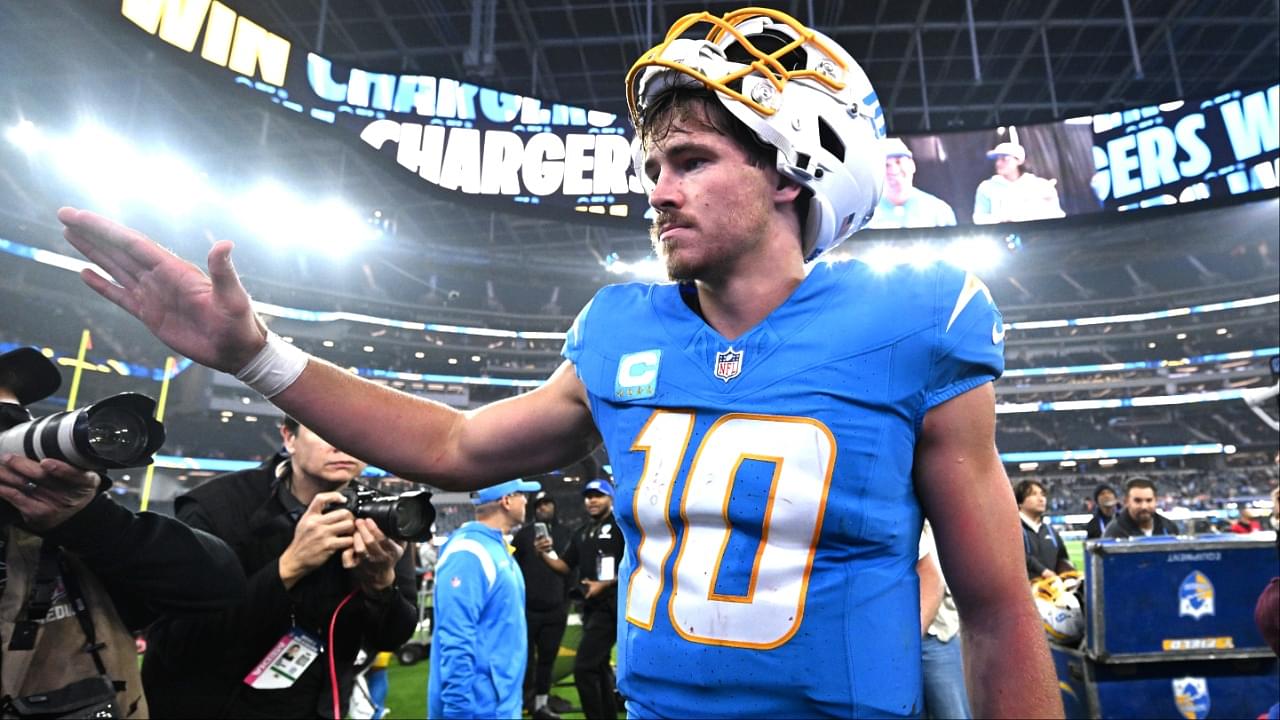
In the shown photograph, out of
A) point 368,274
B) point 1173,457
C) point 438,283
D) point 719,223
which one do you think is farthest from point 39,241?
point 1173,457

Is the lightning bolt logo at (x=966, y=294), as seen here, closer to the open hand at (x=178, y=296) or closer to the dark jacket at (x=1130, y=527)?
the open hand at (x=178, y=296)

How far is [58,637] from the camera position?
2.03 m

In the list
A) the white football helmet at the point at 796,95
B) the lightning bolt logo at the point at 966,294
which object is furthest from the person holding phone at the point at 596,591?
the lightning bolt logo at the point at 966,294

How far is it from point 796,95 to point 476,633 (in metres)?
3.84

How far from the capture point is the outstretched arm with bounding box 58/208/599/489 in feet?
4.29

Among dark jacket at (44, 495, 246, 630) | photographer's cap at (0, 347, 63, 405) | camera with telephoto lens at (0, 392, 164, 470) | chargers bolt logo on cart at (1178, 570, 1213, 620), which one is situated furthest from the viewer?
chargers bolt logo on cart at (1178, 570, 1213, 620)

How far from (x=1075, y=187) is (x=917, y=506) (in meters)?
10.7

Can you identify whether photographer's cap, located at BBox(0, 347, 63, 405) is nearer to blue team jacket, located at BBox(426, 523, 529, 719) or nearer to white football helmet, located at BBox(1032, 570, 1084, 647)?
blue team jacket, located at BBox(426, 523, 529, 719)

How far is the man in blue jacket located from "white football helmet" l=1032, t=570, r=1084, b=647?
3279mm

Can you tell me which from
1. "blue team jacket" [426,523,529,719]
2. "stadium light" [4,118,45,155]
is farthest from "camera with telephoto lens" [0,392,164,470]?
"stadium light" [4,118,45,155]

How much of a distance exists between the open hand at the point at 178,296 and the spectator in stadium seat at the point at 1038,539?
246 inches

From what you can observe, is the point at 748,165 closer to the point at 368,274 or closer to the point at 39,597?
the point at 39,597

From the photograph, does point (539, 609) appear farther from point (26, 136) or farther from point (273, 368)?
point (26, 136)

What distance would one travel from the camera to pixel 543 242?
105ft
